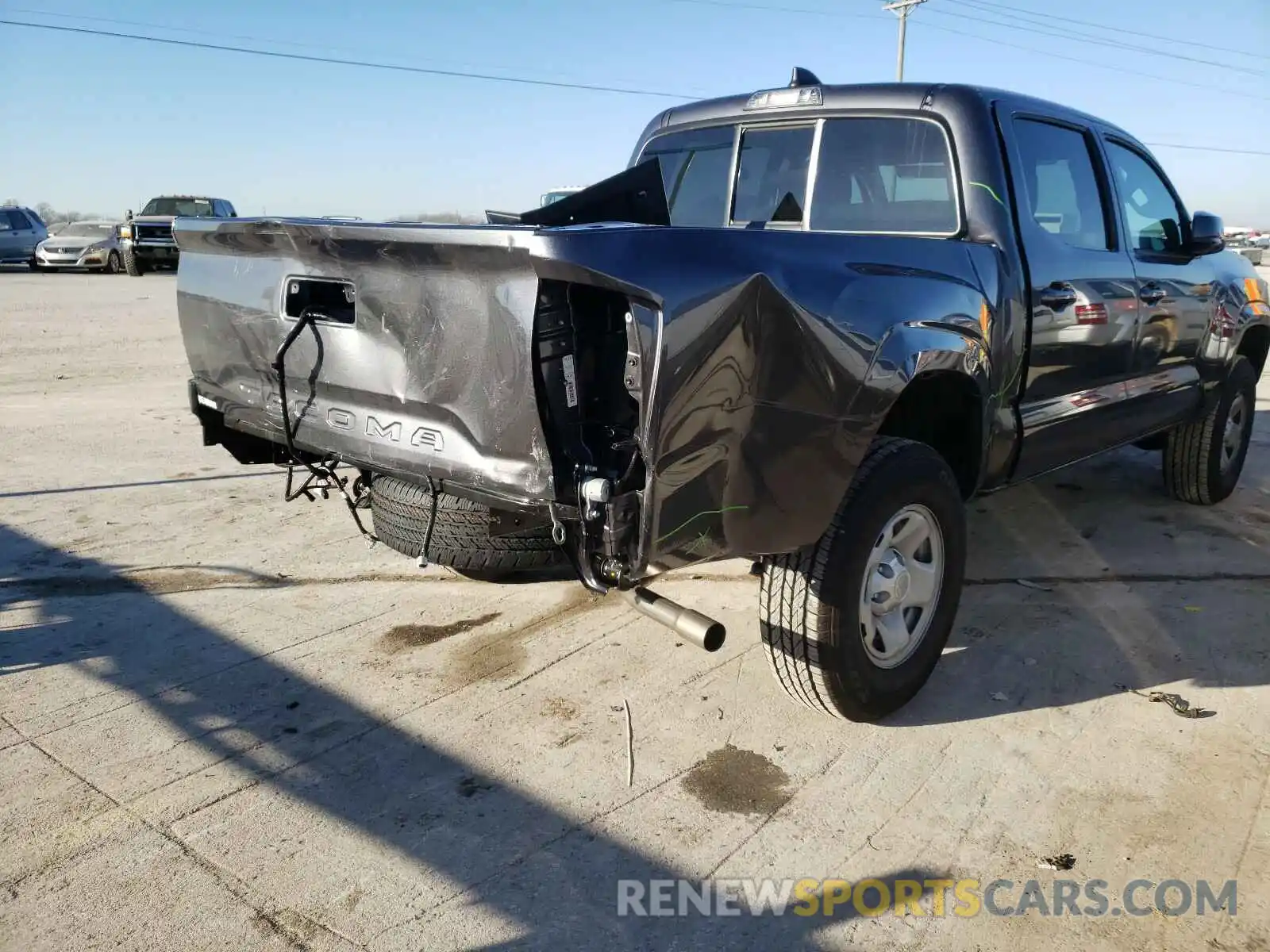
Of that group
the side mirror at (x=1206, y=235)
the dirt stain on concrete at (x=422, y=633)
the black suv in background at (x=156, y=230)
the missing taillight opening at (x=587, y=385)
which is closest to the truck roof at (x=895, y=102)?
the side mirror at (x=1206, y=235)

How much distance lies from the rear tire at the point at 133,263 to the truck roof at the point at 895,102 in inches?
869

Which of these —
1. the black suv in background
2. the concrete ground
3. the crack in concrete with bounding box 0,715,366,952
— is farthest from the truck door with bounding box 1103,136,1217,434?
the black suv in background

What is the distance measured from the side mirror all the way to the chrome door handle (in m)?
1.25

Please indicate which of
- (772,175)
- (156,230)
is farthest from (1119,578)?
(156,230)

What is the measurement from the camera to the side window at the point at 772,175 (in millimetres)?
4047

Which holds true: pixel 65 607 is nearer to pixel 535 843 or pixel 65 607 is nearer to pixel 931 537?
pixel 535 843

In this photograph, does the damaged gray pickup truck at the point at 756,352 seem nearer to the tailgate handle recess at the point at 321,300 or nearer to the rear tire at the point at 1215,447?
the tailgate handle recess at the point at 321,300

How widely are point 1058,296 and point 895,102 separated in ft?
3.17

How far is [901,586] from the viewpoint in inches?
126

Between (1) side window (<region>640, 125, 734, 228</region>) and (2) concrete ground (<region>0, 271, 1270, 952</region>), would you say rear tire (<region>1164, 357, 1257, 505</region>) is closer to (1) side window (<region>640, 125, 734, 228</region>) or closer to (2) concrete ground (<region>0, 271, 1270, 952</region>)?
(2) concrete ground (<region>0, 271, 1270, 952</region>)

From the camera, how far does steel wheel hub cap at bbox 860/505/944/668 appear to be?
3.12 meters

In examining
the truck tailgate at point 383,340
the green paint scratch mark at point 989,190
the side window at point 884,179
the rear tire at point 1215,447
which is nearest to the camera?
the truck tailgate at point 383,340

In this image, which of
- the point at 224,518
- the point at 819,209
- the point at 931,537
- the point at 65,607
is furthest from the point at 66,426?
the point at 931,537

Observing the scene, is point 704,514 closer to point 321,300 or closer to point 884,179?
point 321,300
